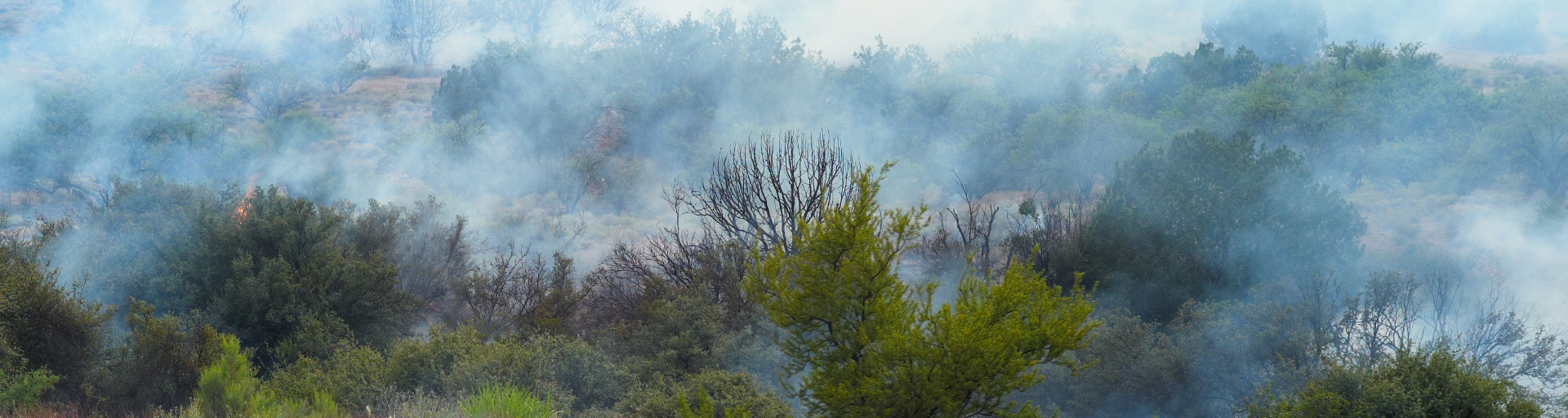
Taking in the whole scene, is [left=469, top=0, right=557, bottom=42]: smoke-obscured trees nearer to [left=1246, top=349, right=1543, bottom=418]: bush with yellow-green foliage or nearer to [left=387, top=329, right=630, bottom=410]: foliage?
[left=387, top=329, right=630, bottom=410]: foliage

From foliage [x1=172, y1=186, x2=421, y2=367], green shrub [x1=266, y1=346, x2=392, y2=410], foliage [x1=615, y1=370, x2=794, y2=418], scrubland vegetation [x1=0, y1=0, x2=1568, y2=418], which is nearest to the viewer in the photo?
scrubland vegetation [x1=0, y1=0, x2=1568, y2=418]

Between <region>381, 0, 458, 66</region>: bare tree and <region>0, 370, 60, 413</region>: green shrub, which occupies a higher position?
<region>381, 0, 458, 66</region>: bare tree

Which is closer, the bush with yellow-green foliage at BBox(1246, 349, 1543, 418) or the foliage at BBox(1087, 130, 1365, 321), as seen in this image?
the bush with yellow-green foliage at BBox(1246, 349, 1543, 418)

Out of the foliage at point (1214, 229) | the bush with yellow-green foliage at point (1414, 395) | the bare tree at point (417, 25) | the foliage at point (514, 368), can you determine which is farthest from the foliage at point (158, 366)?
the bare tree at point (417, 25)

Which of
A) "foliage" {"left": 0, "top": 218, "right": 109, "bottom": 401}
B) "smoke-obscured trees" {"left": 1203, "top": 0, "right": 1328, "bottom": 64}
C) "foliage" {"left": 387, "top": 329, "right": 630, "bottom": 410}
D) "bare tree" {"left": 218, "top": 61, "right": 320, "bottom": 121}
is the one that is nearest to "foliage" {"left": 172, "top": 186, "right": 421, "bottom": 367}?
"foliage" {"left": 0, "top": 218, "right": 109, "bottom": 401}

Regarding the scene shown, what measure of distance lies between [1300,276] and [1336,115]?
1276 cm

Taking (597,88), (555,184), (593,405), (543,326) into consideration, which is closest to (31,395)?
(593,405)

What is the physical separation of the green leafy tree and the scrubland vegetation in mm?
38

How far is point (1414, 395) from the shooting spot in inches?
380

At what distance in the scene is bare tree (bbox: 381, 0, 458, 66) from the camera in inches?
1711

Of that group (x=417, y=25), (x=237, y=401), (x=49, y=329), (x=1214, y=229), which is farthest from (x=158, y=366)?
(x=417, y=25)

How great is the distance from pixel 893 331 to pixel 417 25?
1587 inches

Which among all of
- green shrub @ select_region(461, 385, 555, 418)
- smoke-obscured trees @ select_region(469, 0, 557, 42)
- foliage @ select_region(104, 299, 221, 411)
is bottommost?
green shrub @ select_region(461, 385, 555, 418)

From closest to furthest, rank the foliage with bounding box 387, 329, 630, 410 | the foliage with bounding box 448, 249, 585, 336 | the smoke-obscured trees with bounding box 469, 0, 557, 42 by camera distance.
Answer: the foliage with bounding box 387, 329, 630, 410 < the foliage with bounding box 448, 249, 585, 336 < the smoke-obscured trees with bounding box 469, 0, 557, 42
